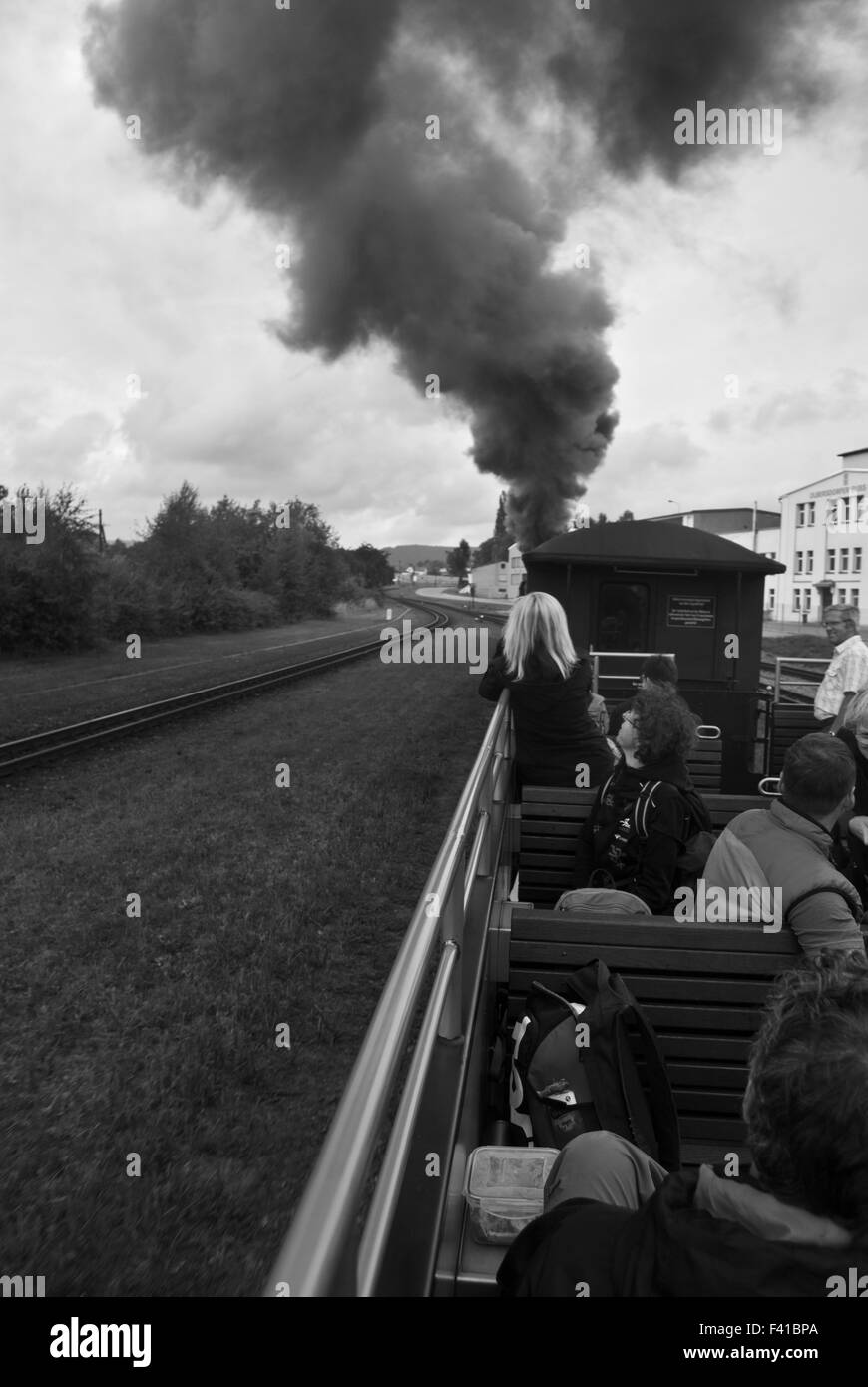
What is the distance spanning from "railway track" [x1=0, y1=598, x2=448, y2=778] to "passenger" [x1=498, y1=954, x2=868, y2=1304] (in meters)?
10.0

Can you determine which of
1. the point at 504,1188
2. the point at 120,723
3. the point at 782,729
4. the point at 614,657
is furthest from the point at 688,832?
the point at 120,723

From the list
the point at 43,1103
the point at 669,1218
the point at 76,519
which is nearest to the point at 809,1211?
the point at 669,1218

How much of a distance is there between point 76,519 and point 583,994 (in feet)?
93.7

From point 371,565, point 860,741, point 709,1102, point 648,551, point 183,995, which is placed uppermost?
point 371,565

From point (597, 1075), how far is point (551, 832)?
99.8 inches

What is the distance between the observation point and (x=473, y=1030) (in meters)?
3.02

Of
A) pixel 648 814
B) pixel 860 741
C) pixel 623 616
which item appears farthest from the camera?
pixel 623 616

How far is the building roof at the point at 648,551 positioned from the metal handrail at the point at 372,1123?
9.69 metres

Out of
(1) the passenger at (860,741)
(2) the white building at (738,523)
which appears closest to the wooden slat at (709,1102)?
(1) the passenger at (860,741)

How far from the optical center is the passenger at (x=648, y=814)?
3902 mm

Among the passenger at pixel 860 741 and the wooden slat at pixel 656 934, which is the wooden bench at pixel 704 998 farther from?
the passenger at pixel 860 741

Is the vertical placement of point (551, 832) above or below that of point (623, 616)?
below

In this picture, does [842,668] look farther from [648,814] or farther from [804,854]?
[804,854]
